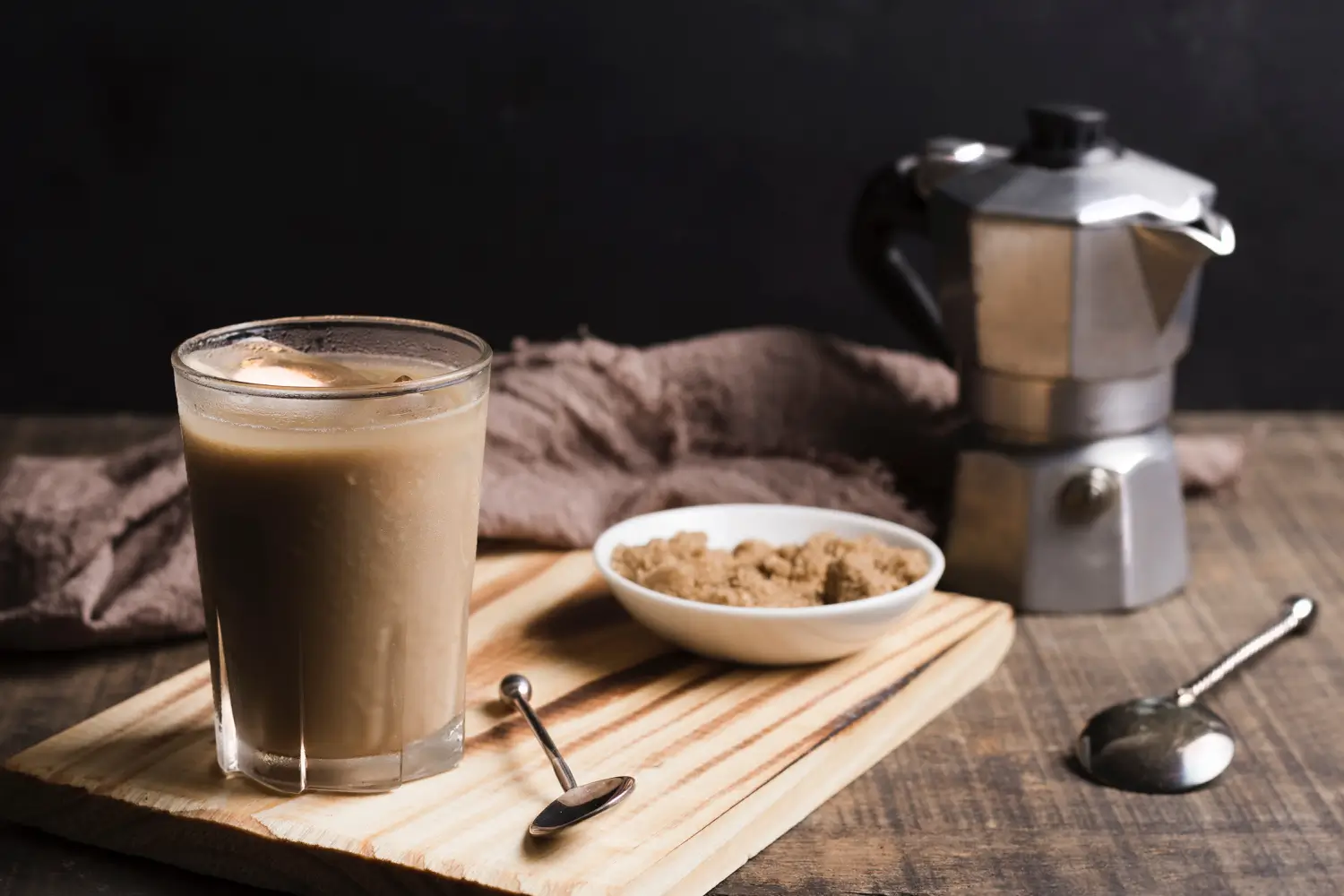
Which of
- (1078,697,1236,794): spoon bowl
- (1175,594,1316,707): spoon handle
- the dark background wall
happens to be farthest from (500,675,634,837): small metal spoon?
the dark background wall

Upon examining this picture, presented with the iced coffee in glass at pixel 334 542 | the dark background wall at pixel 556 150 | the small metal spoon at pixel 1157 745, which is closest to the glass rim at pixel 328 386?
the iced coffee in glass at pixel 334 542

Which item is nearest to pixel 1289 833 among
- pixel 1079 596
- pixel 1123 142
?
pixel 1079 596

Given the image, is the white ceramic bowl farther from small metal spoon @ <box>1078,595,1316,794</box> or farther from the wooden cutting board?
small metal spoon @ <box>1078,595,1316,794</box>

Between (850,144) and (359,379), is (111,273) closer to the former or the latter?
(850,144)

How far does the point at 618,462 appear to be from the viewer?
1515mm

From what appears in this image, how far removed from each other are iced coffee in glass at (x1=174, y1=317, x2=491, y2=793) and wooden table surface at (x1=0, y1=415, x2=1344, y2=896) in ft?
0.33

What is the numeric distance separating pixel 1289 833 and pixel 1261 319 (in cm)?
101

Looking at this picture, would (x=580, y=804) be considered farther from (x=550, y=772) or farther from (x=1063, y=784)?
(x=1063, y=784)

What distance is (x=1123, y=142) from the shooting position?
1.79 metres

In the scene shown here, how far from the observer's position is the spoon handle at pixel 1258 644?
1136 mm

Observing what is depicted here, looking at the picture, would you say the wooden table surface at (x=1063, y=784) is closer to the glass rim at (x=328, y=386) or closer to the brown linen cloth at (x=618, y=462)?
the brown linen cloth at (x=618, y=462)

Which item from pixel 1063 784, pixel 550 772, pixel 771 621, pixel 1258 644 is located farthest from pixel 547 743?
pixel 1258 644

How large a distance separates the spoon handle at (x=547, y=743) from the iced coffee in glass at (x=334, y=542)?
0.05 meters

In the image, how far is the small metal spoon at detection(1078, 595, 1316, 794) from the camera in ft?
3.36
